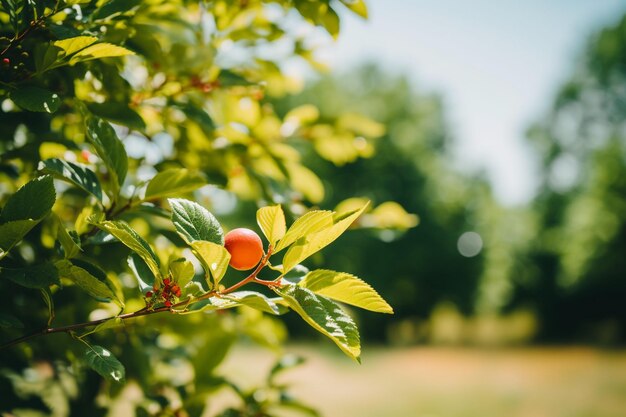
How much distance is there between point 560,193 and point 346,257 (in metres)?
15.0

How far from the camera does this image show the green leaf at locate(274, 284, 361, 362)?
0.69 m

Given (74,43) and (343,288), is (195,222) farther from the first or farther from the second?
(74,43)

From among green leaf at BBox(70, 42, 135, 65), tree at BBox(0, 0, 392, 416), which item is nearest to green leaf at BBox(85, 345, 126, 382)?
tree at BBox(0, 0, 392, 416)

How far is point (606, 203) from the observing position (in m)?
19.0

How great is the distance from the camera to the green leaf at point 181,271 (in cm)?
80

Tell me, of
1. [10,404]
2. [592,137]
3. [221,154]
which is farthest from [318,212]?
[592,137]

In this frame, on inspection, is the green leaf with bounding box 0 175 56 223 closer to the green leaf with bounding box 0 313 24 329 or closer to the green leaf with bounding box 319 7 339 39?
the green leaf with bounding box 0 313 24 329

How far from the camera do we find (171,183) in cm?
103

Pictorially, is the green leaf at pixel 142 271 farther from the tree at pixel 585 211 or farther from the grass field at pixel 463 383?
the tree at pixel 585 211

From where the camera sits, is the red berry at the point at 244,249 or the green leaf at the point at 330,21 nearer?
the red berry at the point at 244,249

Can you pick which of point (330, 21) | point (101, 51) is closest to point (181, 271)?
point (101, 51)

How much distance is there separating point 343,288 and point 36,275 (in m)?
0.53

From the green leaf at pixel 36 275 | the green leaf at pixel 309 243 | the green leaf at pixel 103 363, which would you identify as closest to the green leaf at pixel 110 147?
the green leaf at pixel 36 275

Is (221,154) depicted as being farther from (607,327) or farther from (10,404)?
(607,327)
